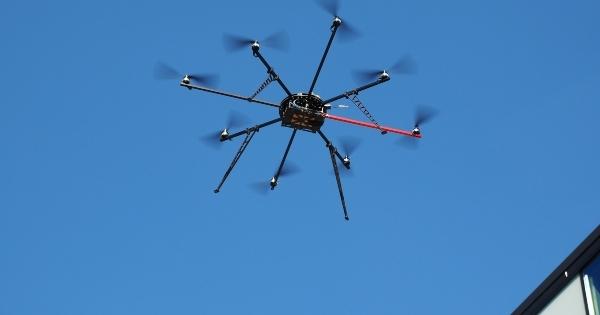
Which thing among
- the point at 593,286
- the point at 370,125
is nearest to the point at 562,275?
the point at 593,286

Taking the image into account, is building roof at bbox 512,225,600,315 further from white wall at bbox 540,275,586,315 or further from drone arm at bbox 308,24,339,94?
drone arm at bbox 308,24,339,94

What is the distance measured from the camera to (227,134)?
22.4 metres

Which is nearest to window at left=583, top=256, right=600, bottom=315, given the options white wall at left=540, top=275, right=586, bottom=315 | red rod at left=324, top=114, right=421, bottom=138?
white wall at left=540, top=275, right=586, bottom=315

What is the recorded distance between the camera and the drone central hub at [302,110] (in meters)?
20.5

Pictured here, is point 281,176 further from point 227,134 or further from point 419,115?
point 419,115

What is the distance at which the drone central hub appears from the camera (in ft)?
67.4

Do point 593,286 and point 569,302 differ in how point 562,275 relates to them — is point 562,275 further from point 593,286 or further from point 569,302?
point 593,286

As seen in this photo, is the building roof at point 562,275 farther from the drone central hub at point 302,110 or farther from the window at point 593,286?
the drone central hub at point 302,110

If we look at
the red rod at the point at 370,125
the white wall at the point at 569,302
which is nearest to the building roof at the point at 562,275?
the white wall at the point at 569,302

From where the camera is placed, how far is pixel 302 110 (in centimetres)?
2050

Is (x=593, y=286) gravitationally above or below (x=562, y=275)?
below

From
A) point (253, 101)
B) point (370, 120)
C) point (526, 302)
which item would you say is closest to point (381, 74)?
point (370, 120)

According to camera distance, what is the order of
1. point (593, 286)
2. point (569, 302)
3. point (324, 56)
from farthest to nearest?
point (324, 56)
point (569, 302)
point (593, 286)

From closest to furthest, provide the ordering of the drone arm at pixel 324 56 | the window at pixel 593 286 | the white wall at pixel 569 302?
the window at pixel 593 286, the white wall at pixel 569 302, the drone arm at pixel 324 56
